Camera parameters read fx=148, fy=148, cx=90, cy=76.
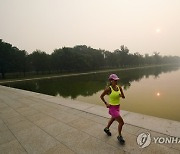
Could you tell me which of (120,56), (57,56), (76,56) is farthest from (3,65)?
(120,56)

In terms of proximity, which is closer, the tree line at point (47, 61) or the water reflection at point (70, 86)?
the water reflection at point (70, 86)

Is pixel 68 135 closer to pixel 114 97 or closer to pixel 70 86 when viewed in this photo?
pixel 114 97

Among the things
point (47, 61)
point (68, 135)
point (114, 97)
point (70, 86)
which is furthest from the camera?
point (47, 61)

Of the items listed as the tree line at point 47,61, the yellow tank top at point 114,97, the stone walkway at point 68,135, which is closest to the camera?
the stone walkway at point 68,135

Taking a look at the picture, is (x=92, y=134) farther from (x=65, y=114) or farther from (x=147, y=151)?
(x=65, y=114)

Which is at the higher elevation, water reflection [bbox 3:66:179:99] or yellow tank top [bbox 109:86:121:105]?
yellow tank top [bbox 109:86:121:105]

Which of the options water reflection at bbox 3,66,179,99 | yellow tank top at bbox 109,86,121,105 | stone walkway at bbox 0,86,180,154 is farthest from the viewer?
water reflection at bbox 3,66,179,99

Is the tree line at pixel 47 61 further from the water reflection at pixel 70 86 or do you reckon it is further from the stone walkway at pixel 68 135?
the stone walkway at pixel 68 135

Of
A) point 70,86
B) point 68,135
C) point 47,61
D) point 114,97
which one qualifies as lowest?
point 70,86

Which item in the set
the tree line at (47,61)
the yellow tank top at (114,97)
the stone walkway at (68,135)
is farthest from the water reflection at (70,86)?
the tree line at (47,61)

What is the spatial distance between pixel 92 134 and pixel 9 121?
379 centimetres

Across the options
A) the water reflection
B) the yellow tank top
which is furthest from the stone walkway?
the water reflection

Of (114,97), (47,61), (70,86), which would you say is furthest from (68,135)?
(47,61)

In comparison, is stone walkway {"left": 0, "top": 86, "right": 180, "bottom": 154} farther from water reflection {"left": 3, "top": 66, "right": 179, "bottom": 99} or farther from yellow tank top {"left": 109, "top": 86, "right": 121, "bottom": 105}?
water reflection {"left": 3, "top": 66, "right": 179, "bottom": 99}
